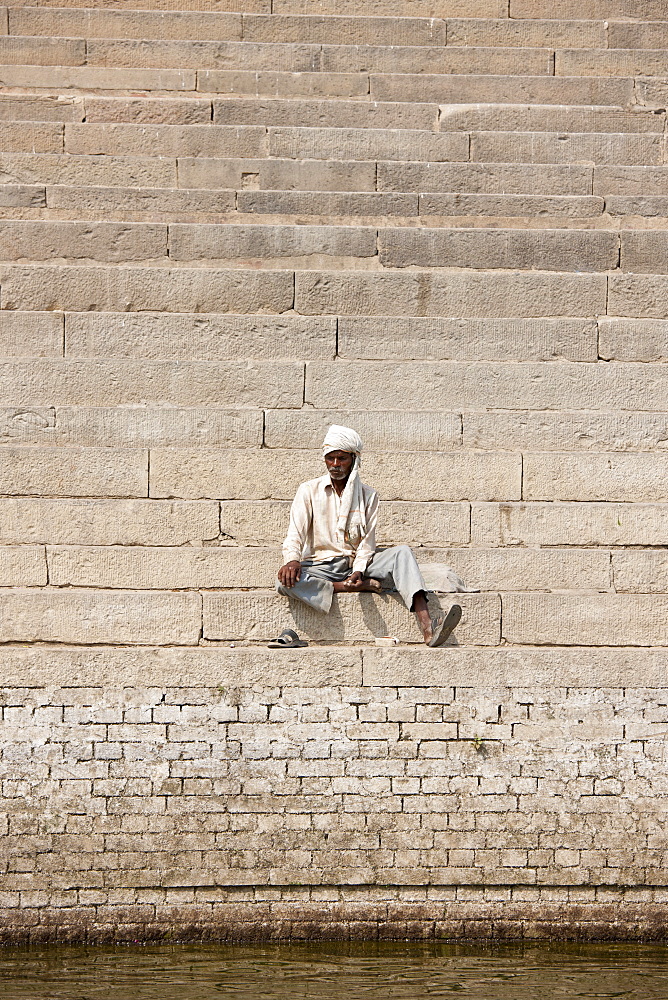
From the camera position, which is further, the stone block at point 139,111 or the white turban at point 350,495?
the stone block at point 139,111

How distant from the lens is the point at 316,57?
35.0 feet

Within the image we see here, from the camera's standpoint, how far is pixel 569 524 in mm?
7570

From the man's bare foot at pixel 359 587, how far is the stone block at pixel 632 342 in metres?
2.40

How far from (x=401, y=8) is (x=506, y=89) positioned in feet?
5.36

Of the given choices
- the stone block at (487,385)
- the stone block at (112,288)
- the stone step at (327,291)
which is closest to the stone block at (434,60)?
the stone step at (327,291)

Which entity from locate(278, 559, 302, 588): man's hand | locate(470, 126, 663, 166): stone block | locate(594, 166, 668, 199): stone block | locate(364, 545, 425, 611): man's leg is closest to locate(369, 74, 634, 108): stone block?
locate(470, 126, 663, 166): stone block

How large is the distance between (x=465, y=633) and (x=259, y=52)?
239 inches

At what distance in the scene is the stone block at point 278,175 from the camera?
9.32m

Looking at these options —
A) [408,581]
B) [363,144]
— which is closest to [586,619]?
[408,581]

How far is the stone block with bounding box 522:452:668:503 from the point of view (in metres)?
7.70

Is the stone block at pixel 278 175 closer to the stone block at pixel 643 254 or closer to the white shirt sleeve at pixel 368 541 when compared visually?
the stone block at pixel 643 254

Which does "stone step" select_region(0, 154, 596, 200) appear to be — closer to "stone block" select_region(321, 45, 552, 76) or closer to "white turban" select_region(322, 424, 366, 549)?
"stone block" select_region(321, 45, 552, 76)

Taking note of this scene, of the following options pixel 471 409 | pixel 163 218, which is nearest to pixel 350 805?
pixel 471 409

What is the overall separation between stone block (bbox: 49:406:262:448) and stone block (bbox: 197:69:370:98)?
4.00 metres
